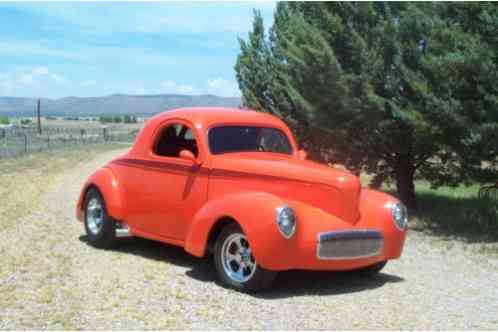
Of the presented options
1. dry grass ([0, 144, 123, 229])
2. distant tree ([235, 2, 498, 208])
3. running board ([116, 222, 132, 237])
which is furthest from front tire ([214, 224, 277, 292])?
distant tree ([235, 2, 498, 208])

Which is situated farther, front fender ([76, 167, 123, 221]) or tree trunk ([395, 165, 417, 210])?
tree trunk ([395, 165, 417, 210])

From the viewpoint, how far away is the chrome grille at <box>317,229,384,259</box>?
6.79 metres

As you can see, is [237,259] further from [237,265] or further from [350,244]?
[350,244]

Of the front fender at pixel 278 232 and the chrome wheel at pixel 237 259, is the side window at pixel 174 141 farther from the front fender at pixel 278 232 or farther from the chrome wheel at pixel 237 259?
the chrome wheel at pixel 237 259

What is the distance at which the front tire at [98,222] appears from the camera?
8.87m

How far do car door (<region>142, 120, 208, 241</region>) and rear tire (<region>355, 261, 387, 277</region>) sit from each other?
199 centimetres

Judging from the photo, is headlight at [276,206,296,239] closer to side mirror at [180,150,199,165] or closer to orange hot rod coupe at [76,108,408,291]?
orange hot rod coupe at [76,108,408,291]

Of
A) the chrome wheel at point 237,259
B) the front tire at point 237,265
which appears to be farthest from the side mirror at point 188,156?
the chrome wheel at point 237,259

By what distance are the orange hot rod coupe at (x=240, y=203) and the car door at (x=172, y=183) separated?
0.01 metres

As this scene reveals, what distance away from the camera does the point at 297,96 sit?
1416 centimetres

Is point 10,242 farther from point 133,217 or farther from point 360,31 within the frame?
point 360,31

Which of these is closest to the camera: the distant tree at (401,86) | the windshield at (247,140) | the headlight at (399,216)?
the headlight at (399,216)

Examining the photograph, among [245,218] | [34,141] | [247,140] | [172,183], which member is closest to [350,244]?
[245,218]

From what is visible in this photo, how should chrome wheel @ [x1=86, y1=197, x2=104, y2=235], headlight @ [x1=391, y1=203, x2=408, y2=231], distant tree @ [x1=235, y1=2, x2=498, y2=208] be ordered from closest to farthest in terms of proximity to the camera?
headlight @ [x1=391, y1=203, x2=408, y2=231]
chrome wheel @ [x1=86, y1=197, x2=104, y2=235]
distant tree @ [x1=235, y1=2, x2=498, y2=208]
